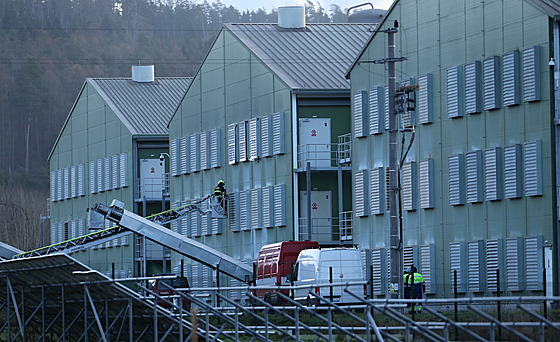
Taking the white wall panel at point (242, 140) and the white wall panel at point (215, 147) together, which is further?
the white wall panel at point (215, 147)

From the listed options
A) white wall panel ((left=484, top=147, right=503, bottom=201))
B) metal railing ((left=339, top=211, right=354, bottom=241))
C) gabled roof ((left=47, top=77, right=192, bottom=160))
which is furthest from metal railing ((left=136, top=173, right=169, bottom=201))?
white wall panel ((left=484, top=147, right=503, bottom=201))

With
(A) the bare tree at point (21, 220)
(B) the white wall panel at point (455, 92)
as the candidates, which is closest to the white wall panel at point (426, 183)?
(B) the white wall panel at point (455, 92)

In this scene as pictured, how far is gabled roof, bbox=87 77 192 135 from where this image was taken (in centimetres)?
8112

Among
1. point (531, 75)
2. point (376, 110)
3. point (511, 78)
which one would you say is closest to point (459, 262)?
point (511, 78)

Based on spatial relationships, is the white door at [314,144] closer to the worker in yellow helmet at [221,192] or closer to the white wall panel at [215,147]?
the worker in yellow helmet at [221,192]

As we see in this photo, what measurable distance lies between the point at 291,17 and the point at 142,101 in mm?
19235

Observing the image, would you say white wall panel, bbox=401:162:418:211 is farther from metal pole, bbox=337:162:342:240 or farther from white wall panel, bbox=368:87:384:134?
metal pole, bbox=337:162:342:240

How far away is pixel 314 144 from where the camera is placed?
59125 mm

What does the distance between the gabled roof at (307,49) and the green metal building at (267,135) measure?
2.1 inches

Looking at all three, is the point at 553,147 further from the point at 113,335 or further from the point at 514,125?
the point at 113,335

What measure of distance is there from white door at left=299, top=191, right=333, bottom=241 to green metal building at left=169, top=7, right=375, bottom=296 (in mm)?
46

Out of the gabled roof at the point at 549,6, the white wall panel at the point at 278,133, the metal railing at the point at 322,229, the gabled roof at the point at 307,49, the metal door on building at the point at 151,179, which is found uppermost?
the gabled roof at the point at 307,49

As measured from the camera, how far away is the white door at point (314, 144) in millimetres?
58969

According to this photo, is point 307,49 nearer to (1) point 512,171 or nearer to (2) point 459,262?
(2) point 459,262
